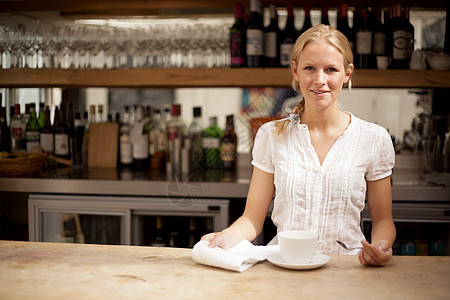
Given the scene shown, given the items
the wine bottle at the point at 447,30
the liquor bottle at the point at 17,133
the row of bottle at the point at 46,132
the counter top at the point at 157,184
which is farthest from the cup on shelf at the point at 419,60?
the liquor bottle at the point at 17,133

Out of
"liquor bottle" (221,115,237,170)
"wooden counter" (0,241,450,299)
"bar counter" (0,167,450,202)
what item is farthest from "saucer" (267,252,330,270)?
"liquor bottle" (221,115,237,170)

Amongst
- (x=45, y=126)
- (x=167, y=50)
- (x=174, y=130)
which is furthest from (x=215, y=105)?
(x=45, y=126)

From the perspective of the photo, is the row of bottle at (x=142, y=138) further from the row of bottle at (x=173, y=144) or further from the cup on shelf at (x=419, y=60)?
the cup on shelf at (x=419, y=60)

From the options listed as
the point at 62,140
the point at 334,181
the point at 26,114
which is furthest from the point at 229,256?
the point at 26,114

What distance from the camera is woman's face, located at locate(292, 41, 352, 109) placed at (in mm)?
1405

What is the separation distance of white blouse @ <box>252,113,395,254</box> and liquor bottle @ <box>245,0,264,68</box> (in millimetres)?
1053

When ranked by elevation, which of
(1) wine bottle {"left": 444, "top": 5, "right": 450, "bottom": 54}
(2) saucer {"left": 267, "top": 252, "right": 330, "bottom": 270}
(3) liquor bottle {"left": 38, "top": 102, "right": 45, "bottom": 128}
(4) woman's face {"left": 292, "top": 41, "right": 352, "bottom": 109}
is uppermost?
(1) wine bottle {"left": 444, "top": 5, "right": 450, "bottom": 54}

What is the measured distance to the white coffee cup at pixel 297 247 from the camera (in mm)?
1069

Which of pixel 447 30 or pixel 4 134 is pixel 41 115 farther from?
pixel 447 30

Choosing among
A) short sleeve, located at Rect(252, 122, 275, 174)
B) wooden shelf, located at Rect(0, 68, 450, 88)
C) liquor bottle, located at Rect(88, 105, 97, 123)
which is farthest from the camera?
liquor bottle, located at Rect(88, 105, 97, 123)

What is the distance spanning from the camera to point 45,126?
2.97m

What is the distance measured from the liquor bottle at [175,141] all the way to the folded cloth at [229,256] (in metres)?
1.51

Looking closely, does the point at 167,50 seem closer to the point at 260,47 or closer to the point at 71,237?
the point at 260,47

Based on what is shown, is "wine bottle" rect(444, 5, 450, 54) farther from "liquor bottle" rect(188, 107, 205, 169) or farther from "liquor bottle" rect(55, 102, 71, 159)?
"liquor bottle" rect(55, 102, 71, 159)
